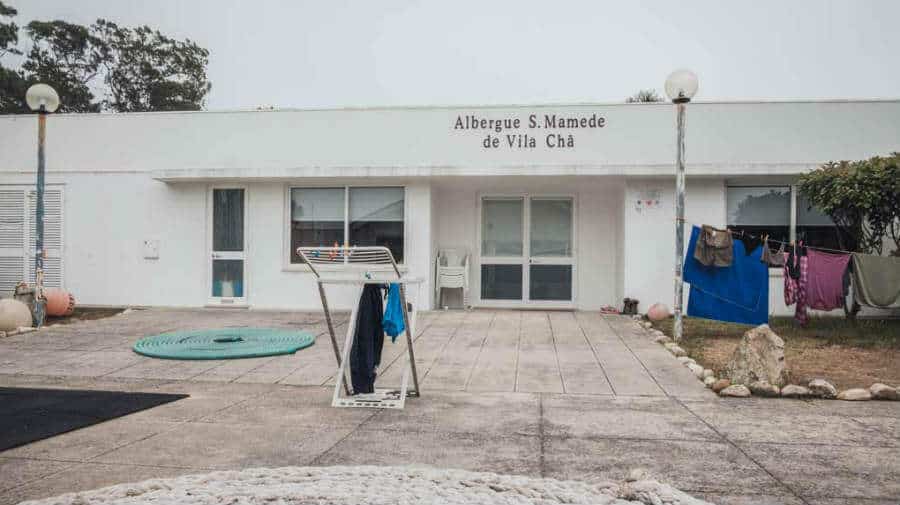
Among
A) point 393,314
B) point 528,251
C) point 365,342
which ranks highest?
point 528,251

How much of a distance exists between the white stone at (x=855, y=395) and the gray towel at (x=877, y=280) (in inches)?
164

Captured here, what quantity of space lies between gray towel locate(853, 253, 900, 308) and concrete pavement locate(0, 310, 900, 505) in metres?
3.61

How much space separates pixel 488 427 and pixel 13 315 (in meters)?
7.95

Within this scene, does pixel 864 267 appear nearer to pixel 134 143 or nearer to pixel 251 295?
pixel 251 295

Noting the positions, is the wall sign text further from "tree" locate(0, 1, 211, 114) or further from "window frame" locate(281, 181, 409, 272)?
"tree" locate(0, 1, 211, 114)

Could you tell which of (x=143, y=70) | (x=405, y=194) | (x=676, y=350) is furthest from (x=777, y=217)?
(x=143, y=70)

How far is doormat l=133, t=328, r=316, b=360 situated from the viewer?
7.28 metres

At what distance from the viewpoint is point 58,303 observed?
1112 cm

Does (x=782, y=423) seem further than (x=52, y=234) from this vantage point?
No

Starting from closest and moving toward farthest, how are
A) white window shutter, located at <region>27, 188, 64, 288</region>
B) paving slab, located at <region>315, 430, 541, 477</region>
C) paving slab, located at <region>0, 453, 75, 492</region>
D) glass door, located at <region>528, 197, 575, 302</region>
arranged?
1. paving slab, located at <region>0, 453, 75, 492</region>
2. paving slab, located at <region>315, 430, 541, 477</region>
3. glass door, located at <region>528, 197, 575, 302</region>
4. white window shutter, located at <region>27, 188, 64, 288</region>

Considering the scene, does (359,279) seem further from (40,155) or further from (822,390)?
(40,155)

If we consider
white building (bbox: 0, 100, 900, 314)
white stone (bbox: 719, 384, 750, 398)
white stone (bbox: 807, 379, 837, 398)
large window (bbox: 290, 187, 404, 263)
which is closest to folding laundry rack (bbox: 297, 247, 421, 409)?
white stone (bbox: 719, 384, 750, 398)

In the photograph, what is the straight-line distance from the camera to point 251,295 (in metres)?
12.1

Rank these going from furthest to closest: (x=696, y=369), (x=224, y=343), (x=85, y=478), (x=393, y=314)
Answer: (x=224, y=343) → (x=696, y=369) → (x=393, y=314) → (x=85, y=478)
